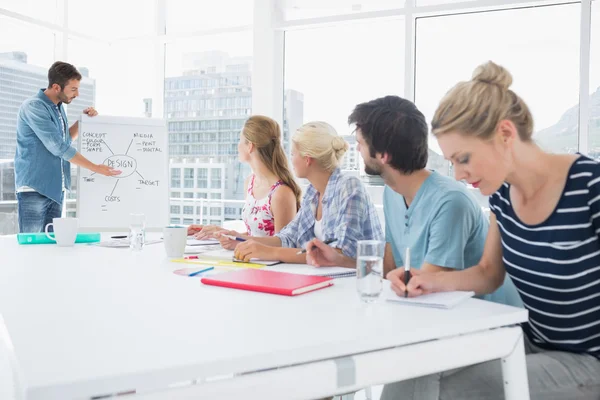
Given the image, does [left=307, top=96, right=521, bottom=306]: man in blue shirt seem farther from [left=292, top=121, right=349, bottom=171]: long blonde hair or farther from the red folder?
[left=292, top=121, right=349, bottom=171]: long blonde hair

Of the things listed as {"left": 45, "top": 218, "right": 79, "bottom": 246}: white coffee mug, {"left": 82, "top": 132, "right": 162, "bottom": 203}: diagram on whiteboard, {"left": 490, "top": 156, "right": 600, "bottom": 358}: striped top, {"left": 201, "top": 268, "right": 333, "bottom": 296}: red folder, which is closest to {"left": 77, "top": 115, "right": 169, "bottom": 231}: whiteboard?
{"left": 82, "top": 132, "right": 162, "bottom": 203}: diagram on whiteboard

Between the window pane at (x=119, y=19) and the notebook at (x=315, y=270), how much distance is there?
13.8ft

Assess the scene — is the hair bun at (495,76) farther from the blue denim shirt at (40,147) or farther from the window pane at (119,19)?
the window pane at (119,19)

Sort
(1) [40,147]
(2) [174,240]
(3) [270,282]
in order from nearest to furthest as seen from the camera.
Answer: (3) [270,282], (2) [174,240], (1) [40,147]

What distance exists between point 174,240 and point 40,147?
7.71ft

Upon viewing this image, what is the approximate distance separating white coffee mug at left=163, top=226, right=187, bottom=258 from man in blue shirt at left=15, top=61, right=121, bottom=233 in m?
2.13

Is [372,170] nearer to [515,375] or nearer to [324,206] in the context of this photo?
[324,206]

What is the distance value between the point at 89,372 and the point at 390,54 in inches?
160

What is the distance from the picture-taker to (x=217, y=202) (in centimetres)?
552

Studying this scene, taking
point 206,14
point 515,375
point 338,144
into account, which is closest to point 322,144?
point 338,144

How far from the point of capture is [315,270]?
66.1 inches

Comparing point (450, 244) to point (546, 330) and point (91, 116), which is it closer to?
point (546, 330)

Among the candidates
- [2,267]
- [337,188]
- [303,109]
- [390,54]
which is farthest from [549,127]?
[2,267]

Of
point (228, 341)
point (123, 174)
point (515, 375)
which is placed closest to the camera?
point (228, 341)
